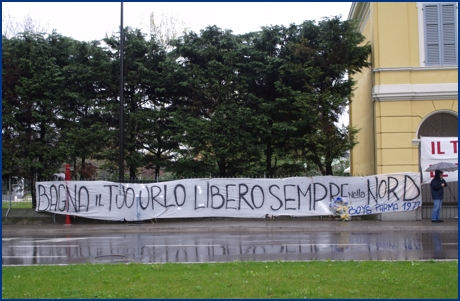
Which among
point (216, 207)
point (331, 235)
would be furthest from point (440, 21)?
point (216, 207)

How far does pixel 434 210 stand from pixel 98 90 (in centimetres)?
1416

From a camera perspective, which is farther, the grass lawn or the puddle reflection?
the puddle reflection

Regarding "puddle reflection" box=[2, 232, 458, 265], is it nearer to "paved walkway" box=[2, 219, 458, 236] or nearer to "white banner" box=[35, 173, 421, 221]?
"paved walkway" box=[2, 219, 458, 236]

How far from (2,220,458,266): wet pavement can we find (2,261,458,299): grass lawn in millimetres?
1309

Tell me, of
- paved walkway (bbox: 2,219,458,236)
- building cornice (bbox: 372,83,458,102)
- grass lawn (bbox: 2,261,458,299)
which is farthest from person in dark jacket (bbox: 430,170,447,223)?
grass lawn (bbox: 2,261,458,299)

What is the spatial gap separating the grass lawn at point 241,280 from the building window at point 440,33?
39.6ft

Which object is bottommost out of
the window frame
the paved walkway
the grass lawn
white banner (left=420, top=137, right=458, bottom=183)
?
the paved walkway

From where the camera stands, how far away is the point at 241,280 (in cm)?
711

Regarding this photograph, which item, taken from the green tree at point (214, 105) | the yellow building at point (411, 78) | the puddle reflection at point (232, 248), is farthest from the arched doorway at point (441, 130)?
the green tree at point (214, 105)

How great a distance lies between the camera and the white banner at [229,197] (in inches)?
703

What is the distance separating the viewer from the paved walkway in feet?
51.6

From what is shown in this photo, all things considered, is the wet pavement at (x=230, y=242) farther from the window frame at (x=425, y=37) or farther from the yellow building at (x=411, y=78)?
the window frame at (x=425, y=37)

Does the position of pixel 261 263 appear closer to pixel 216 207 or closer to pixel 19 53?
pixel 216 207

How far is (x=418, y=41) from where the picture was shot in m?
18.3
